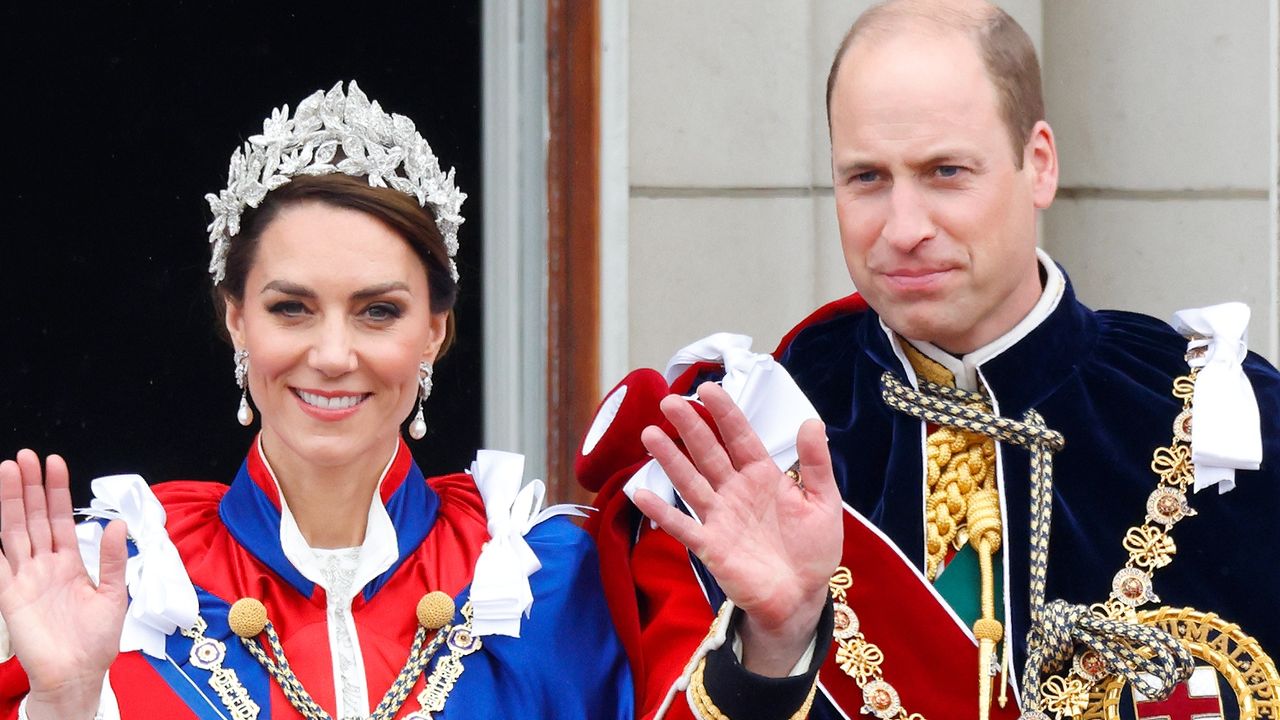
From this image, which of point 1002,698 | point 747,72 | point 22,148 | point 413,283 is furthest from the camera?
point 22,148

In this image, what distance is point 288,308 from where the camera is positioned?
2.60 metres

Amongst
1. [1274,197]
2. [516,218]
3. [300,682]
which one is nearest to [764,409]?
[300,682]

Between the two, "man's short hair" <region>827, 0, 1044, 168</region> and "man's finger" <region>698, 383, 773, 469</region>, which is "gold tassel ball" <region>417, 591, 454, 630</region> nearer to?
"man's finger" <region>698, 383, 773, 469</region>

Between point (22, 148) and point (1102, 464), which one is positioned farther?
point (22, 148)

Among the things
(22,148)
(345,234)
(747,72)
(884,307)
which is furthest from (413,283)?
(22,148)

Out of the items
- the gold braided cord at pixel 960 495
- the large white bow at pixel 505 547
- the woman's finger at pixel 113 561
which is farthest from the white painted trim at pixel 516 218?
the woman's finger at pixel 113 561

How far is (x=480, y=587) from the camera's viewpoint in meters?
2.58

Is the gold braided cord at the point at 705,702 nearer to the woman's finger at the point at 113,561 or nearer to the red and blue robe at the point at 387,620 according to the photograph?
the red and blue robe at the point at 387,620

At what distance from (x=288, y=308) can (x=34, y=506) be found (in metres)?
0.47

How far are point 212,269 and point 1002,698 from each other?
1277 mm

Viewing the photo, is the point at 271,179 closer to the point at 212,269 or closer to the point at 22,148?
the point at 212,269

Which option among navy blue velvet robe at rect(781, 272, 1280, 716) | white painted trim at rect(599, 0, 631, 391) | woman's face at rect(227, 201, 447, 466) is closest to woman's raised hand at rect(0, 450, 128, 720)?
woman's face at rect(227, 201, 447, 466)

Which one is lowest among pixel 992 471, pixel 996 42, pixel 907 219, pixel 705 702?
pixel 705 702

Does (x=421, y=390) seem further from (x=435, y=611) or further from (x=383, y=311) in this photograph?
(x=435, y=611)
